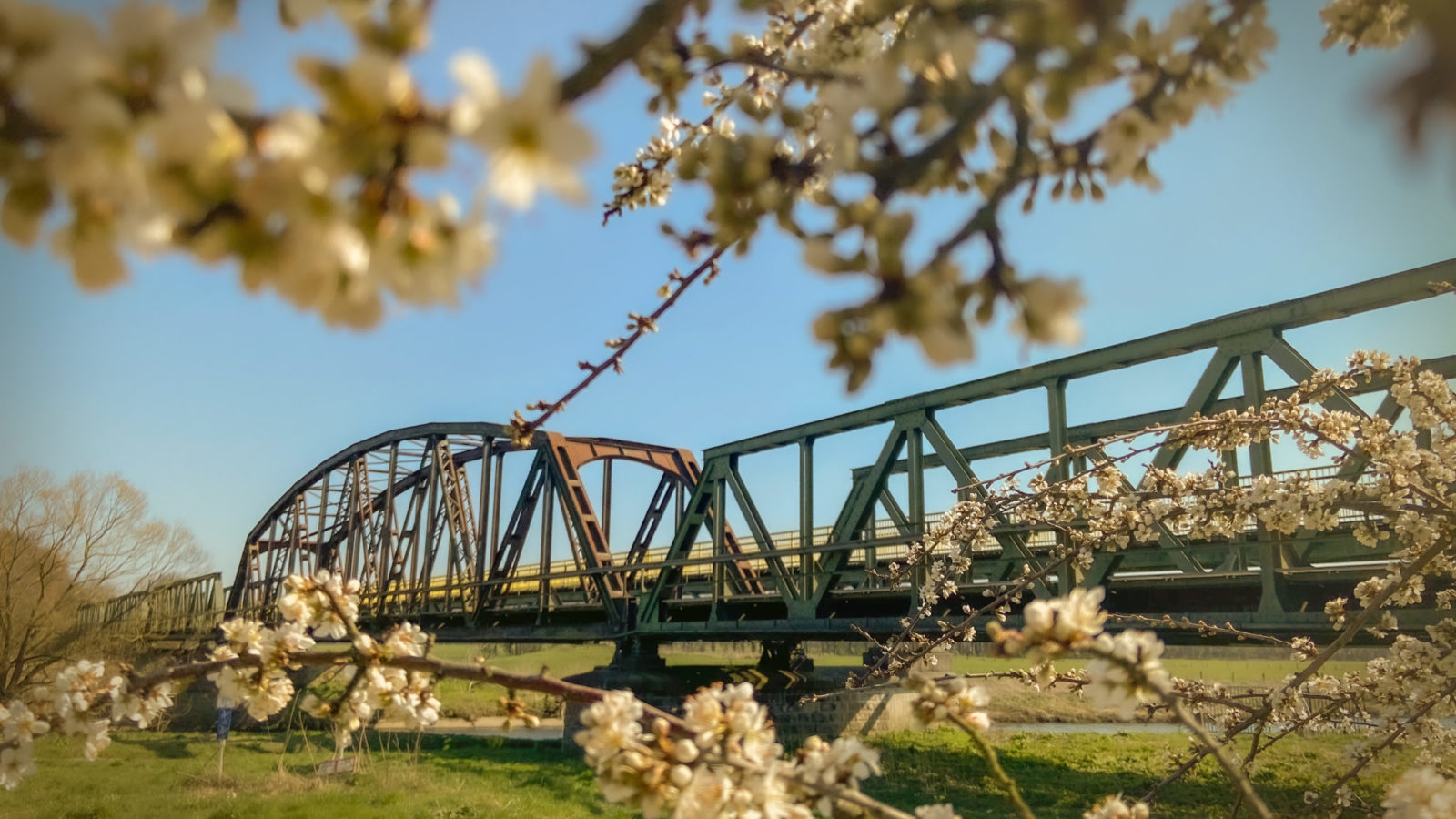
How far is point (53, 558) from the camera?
373 inches

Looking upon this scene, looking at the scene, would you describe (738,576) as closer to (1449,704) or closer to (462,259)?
(1449,704)

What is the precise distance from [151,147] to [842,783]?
0.98 metres

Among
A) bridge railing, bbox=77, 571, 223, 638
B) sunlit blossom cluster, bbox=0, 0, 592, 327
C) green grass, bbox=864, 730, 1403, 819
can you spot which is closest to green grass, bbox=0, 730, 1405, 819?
green grass, bbox=864, 730, 1403, 819

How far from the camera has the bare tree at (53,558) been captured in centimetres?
887

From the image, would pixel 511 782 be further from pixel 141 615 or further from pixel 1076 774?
pixel 141 615

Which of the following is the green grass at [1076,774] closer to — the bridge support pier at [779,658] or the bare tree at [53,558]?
the bridge support pier at [779,658]

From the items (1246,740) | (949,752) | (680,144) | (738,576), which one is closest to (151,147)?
(680,144)

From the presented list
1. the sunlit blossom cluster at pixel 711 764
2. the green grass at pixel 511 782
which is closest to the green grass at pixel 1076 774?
the green grass at pixel 511 782

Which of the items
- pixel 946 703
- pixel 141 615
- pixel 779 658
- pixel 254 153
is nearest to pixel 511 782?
pixel 779 658

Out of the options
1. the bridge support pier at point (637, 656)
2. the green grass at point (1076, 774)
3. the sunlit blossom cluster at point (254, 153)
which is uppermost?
the sunlit blossom cluster at point (254, 153)

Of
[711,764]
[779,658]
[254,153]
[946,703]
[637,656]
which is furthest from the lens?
[779,658]

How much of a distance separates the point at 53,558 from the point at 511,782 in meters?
5.81

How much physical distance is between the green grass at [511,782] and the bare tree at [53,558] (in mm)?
1506

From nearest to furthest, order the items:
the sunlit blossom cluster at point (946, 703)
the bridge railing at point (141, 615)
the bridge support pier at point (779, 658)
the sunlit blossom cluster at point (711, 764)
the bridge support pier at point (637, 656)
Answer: the sunlit blossom cluster at point (711, 764) → the sunlit blossom cluster at point (946, 703) → the bridge railing at point (141, 615) → the bridge support pier at point (637, 656) → the bridge support pier at point (779, 658)
